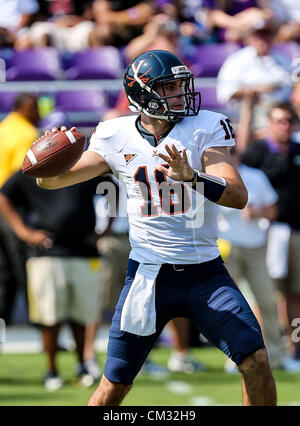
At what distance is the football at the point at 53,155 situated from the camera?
→ 359 centimetres

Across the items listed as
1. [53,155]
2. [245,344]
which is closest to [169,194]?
[53,155]

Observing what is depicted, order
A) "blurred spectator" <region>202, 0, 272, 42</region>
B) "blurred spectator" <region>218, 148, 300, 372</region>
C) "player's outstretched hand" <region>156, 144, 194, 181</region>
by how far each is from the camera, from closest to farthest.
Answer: "player's outstretched hand" <region>156, 144, 194, 181</region>
"blurred spectator" <region>218, 148, 300, 372</region>
"blurred spectator" <region>202, 0, 272, 42</region>

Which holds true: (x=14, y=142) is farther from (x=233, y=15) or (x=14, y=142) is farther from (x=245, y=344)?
(x=245, y=344)

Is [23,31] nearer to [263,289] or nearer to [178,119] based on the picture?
[263,289]

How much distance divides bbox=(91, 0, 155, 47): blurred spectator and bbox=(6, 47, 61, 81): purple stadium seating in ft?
1.98

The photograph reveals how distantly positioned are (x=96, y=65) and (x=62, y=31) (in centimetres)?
78

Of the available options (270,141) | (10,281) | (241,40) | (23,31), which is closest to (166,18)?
(241,40)

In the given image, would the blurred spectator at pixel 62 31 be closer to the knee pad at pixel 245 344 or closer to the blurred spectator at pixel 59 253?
the blurred spectator at pixel 59 253

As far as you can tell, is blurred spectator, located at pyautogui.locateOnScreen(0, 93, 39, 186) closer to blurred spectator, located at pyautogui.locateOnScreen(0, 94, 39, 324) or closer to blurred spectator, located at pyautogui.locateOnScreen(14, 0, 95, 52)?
blurred spectator, located at pyautogui.locateOnScreen(0, 94, 39, 324)

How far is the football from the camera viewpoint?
359cm

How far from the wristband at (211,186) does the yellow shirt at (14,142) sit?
3289 mm

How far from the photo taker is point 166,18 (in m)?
8.10

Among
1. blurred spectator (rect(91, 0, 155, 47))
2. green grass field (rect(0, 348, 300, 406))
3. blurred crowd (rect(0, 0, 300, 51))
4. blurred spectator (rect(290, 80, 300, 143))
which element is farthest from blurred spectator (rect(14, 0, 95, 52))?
green grass field (rect(0, 348, 300, 406))

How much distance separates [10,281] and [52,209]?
1.33m
